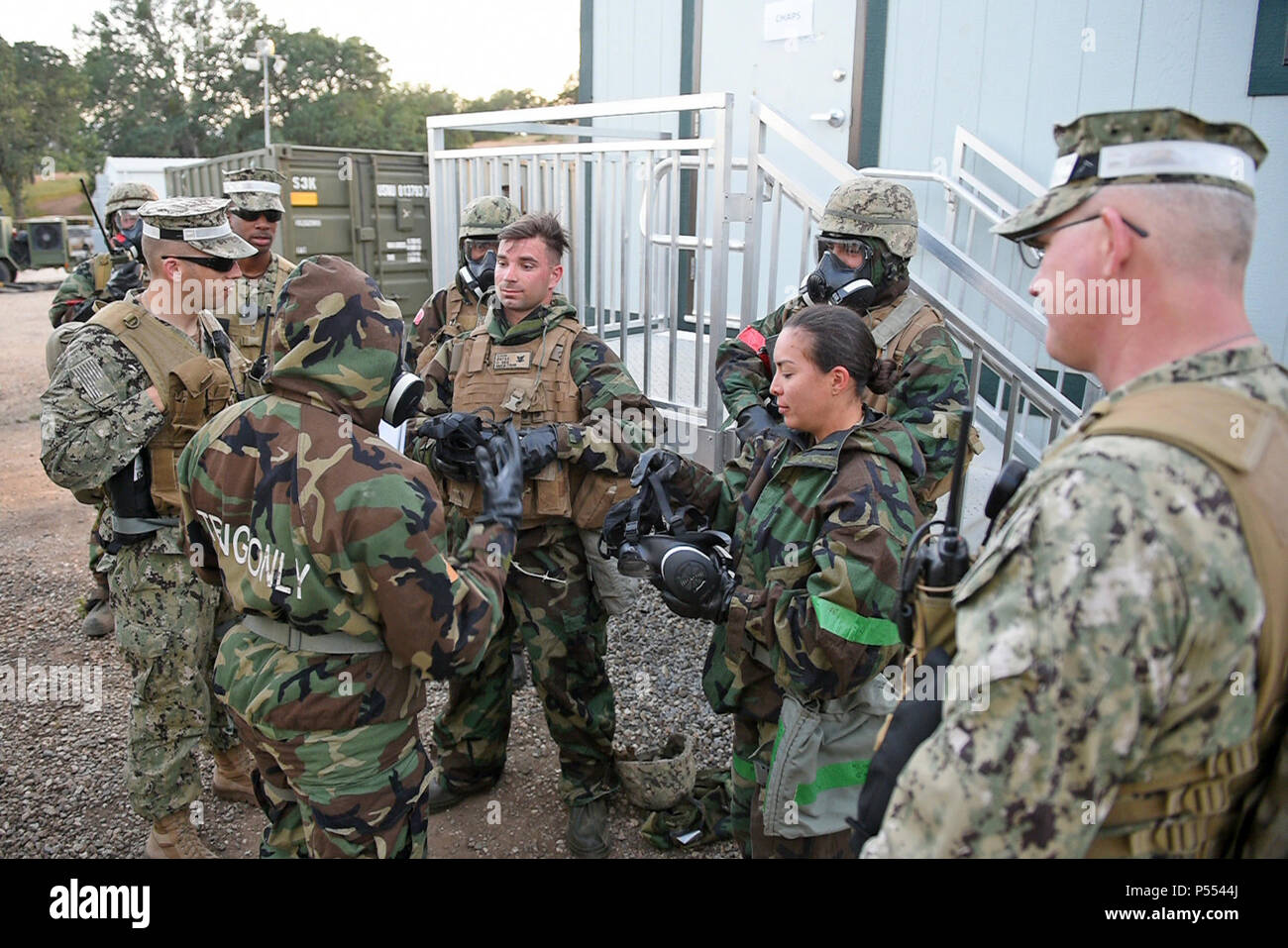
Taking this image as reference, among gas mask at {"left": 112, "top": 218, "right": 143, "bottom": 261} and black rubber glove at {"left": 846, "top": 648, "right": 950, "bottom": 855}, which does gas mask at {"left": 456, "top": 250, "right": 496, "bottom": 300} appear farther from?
black rubber glove at {"left": 846, "top": 648, "right": 950, "bottom": 855}

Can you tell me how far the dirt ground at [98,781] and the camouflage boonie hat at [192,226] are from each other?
2.24 m

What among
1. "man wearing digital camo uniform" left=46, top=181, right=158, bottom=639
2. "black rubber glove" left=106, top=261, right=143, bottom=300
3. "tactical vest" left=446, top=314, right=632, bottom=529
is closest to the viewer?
"tactical vest" left=446, top=314, right=632, bottom=529

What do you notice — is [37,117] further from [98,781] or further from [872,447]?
[872,447]

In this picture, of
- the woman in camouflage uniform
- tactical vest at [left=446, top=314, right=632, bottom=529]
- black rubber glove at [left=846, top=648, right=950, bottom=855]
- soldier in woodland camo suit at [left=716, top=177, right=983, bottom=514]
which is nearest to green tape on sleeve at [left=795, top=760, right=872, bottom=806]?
the woman in camouflage uniform

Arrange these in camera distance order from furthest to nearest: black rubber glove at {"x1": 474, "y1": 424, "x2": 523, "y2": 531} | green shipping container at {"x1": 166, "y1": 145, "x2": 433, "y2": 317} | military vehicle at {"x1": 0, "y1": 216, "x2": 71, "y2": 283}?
military vehicle at {"x1": 0, "y1": 216, "x2": 71, "y2": 283} → green shipping container at {"x1": 166, "y1": 145, "x2": 433, "y2": 317} → black rubber glove at {"x1": 474, "y1": 424, "x2": 523, "y2": 531}

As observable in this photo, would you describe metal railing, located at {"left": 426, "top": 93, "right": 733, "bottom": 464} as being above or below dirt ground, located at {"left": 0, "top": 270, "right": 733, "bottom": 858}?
above

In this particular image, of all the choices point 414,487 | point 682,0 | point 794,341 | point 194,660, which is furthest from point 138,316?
point 682,0

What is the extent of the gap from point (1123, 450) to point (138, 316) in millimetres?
3055

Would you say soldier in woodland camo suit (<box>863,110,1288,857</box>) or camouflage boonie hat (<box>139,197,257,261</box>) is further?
camouflage boonie hat (<box>139,197,257,261</box>)

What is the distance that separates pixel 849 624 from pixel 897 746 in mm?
776

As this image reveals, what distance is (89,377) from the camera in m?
2.95

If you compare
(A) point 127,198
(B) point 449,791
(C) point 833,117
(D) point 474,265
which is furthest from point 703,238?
(A) point 127,198

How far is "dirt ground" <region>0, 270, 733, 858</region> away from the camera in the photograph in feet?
11.4

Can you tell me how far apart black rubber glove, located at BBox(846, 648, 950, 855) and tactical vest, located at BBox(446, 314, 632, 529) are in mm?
2008
